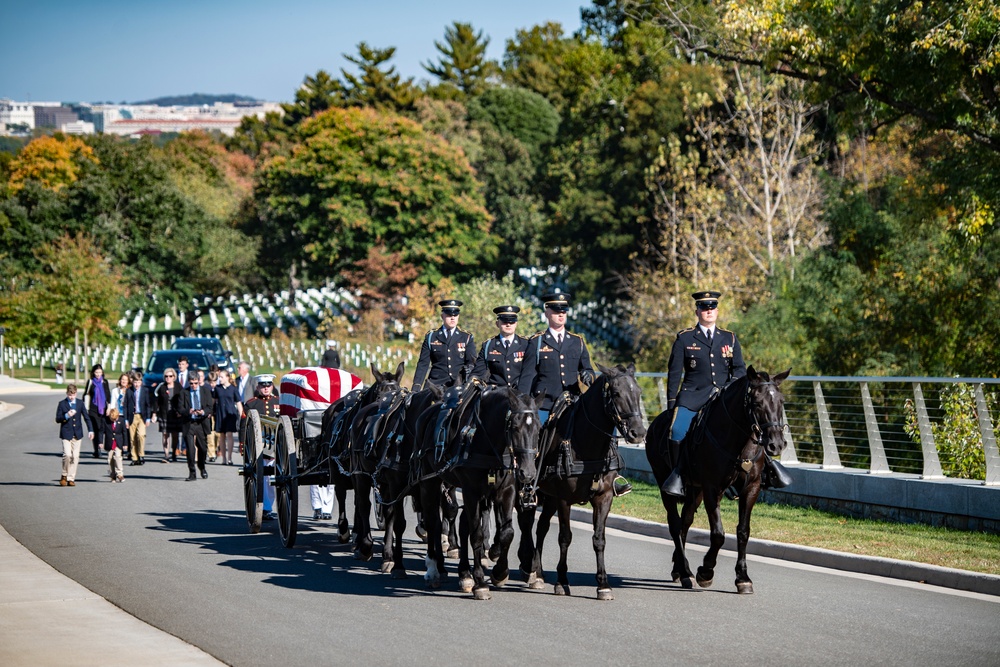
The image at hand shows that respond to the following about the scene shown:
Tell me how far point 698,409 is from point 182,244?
82.0 metres

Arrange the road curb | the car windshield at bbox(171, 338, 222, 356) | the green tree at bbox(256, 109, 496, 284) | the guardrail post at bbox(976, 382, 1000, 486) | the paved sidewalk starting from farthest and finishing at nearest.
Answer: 1. the green tree at bbox(256, 109, 496, 284)
2. the car windshield at bbox(171, 338, 222, 356)
3. the guardrail post at bbox(976, 382, 1000, 486)
4. the road curb
5. the paved sidewalk

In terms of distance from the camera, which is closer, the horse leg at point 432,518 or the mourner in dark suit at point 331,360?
the horse leg at point 432,518

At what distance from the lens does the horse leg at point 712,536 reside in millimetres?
11797

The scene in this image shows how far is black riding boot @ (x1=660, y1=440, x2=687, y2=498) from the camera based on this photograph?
12.1 meters

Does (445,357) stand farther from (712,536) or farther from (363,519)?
(712,536)

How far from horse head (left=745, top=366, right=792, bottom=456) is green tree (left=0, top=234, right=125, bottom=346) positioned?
63.1m

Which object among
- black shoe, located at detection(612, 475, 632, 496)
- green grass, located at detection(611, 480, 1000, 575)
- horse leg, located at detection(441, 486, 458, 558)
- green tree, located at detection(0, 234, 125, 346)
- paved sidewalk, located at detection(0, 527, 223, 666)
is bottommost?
paved sidewalk, located at detection(0, 527, 223, 666)

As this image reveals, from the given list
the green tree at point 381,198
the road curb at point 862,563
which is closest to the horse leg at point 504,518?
the road curb at point 862,563

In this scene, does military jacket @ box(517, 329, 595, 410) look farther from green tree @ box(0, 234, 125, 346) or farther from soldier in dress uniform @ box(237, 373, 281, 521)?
green tree @ box(0, 234, 125, 346)

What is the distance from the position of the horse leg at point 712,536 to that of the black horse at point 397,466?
271 centimetres

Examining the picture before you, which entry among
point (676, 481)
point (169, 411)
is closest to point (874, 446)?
point (676, 481)

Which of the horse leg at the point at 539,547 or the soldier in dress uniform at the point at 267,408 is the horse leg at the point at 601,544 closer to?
the horse leg at the point at 539,547

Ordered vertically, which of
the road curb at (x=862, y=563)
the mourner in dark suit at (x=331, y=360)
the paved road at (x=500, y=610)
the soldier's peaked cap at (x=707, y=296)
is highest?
the soldier's peaked cap at (x=707, y=296)

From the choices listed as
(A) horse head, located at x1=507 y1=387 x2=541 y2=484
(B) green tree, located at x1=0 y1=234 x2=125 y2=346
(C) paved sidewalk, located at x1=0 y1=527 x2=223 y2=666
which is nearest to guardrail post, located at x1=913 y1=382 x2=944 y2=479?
(A) horse head, located at x1=507 y1=387 x2=541 y2=484
